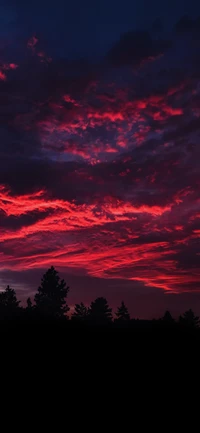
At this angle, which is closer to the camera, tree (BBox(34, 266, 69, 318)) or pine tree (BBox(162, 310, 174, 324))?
pine tree (BBox(162, 310, 174, 324))

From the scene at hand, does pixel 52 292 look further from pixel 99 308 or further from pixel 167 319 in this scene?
pixel 167 319

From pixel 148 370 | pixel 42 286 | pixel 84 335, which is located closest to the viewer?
pixel 148 370

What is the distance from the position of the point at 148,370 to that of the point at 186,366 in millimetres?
1791

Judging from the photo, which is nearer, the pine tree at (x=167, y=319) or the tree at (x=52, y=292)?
the pine tree at (x=167, y=319)

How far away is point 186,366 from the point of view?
49.5 feet

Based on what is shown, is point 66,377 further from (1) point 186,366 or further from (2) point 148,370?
(1) point 186,366

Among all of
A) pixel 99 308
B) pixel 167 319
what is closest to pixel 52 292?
pixel 99 308

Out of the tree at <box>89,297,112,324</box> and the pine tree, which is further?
the tree at <box>89,297,112,324</box>

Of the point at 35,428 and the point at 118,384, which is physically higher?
the point at 118,384

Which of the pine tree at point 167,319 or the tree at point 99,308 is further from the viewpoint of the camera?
the tree at point 99,308

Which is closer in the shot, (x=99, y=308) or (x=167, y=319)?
(x=167, y=319)

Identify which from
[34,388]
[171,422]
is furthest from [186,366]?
[34,388]

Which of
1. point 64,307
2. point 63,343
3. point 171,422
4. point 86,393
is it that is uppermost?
point 64,307

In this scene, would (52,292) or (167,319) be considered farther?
(52,292)
